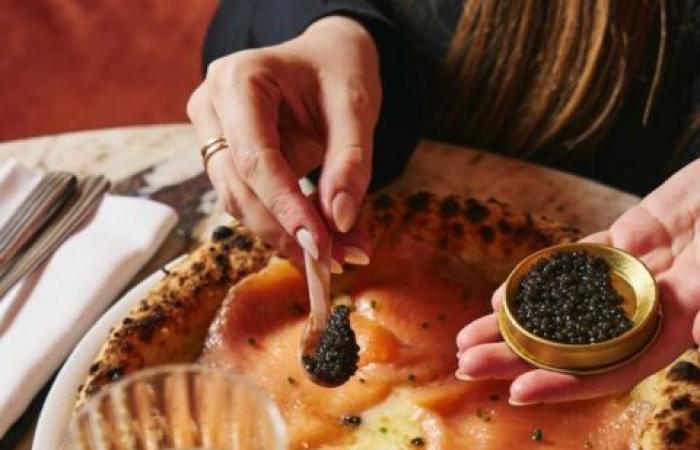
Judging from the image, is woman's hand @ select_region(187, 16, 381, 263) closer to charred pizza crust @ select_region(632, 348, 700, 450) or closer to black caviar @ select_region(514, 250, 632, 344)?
black caviar @ select_region(514, 250, 632, 344)

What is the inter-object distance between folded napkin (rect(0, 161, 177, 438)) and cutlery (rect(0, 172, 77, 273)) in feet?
0.08

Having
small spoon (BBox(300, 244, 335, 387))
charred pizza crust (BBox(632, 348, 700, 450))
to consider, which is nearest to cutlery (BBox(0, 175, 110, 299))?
small spoon (BBox(300, 244, 335, 387))

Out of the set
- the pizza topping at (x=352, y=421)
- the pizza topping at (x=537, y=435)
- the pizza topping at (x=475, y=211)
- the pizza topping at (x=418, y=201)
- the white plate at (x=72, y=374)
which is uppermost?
the white plate at (x=72, y=374)

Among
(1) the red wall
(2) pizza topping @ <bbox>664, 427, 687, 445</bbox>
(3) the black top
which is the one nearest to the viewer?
(2) pizza topping @ <bbox>664, 427, 687, 445</bbox>

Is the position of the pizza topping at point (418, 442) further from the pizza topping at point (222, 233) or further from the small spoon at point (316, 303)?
the pizza topping at point (222, 233)

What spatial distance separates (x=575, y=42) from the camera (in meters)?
1.33

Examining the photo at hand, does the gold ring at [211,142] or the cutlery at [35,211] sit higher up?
the gold ring at [211,142]

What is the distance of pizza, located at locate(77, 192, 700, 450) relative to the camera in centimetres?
99

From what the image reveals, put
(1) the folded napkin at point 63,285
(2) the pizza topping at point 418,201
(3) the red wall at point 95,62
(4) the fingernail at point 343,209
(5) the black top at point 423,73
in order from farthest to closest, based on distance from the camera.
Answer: (3) the red wall at point 95,62 < (5) the black top at point 423,73 < (2) the pizza topping at point 418,201 < (1) the folded napkin at point 63,285 < (4) the fingernail at point 343,209

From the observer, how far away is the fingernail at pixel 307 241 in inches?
38.8

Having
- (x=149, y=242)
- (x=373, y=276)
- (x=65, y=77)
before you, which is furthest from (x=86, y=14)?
(x=373, y=276)

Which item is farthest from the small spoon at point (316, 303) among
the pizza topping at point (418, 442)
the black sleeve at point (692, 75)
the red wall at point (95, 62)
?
the red wall at point (95, 62)

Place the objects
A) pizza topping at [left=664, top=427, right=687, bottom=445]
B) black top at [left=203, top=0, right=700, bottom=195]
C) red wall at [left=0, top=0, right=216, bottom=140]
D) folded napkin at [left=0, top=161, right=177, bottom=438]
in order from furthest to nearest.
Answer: red wall at [left=0, top=0, right=216, bottom=140]
black top at [left=203, top=0, right=700, bottom=195]
folded napkin at [left=0, top=161, right=177, bottom=438]
pizza topping at [left=664, top=427, right=687, bottom=445]

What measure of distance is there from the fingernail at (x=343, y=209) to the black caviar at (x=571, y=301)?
7.2 inches
